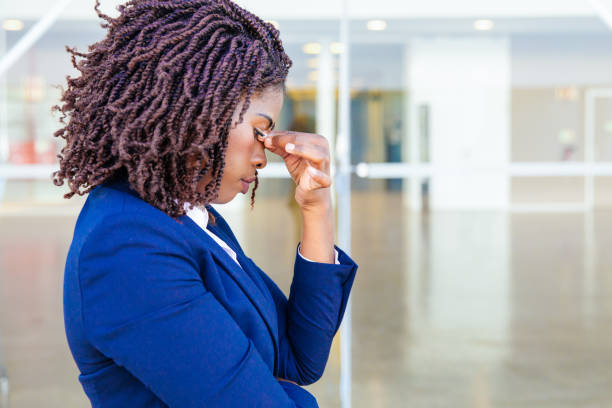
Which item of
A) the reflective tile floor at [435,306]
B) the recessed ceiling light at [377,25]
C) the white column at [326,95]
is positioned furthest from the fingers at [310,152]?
the recessed ceiling light at [377,25]

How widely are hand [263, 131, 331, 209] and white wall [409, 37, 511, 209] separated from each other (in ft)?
9.92

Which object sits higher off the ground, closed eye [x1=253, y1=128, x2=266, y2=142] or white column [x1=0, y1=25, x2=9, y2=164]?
white column [x1=0, y1=25, x2=9, y2=164]

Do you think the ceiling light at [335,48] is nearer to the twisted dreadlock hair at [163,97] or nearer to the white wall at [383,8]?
the white wall at [383,8]

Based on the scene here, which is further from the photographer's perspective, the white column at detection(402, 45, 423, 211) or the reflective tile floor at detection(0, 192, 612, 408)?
the white column at detection(402, 45, 423, 211)

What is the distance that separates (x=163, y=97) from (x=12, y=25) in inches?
129

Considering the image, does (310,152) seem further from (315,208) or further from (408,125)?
(408,125)

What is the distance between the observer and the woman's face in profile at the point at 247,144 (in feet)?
3.15

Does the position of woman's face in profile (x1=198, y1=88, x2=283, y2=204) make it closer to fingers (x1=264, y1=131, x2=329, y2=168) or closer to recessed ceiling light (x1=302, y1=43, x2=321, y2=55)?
fingers (x1=264, y1=131, x2=329, y2=168)

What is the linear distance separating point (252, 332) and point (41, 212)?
3881mm

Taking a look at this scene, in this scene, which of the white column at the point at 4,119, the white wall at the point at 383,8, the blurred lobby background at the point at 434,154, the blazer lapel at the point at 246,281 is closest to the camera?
the blazer lapel at the point at 246,281

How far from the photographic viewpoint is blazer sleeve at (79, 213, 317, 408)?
775mm

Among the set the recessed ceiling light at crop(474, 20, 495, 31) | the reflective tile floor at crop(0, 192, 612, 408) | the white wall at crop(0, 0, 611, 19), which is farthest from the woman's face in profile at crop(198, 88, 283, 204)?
the recessed ceiling light at crop(474, 20, 495, 31)

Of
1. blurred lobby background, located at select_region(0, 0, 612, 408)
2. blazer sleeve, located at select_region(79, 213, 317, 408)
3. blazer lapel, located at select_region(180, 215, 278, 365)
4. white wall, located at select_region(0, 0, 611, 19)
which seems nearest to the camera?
blazer sleeve, located at select_region(79, 213, 317, 408)

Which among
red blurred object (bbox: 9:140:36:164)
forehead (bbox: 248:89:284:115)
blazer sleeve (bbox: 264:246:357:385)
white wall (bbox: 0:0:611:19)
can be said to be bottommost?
blazer sleeve (bbox: 264:246:357:385)
